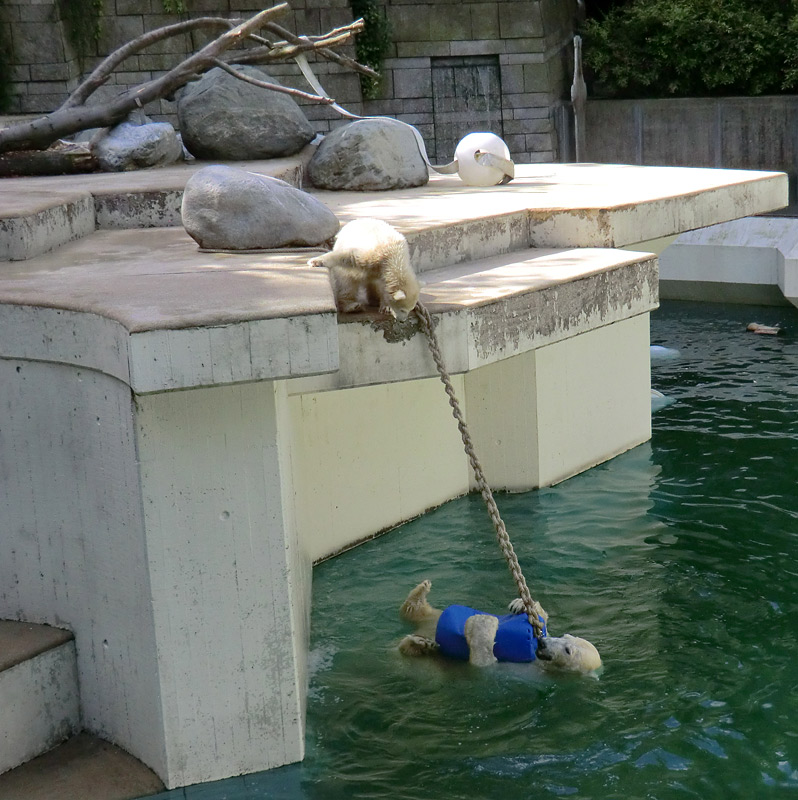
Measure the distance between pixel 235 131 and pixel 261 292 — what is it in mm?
4917

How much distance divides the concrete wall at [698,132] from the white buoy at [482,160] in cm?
890

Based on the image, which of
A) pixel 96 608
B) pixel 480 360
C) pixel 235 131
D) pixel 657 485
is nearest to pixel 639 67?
pixel 235 131

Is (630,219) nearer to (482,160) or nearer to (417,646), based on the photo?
(482,160)

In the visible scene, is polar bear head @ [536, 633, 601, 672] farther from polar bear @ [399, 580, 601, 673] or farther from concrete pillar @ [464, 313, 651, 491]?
concrete pillar @ [464, 313, 651, 491]

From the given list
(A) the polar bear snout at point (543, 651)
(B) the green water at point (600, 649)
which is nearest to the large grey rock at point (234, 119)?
(B) the green water at point (600, 649)

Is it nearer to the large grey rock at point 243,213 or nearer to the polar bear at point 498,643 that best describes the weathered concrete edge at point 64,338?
the large grey rock at point 243,213

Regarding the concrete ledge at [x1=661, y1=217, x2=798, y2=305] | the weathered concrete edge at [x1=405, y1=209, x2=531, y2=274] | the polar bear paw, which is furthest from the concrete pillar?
the concrete ledge at [x1=661, y1=217, x2=798, y2=305]

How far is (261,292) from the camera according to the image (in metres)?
4.36

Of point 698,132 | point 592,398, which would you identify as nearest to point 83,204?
point 592,398

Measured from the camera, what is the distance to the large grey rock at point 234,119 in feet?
29.1

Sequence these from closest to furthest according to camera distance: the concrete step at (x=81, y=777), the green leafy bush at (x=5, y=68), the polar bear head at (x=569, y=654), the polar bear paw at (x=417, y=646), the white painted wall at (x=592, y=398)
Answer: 1. the concrete step at (x=81, y=777)
2. the polar bear head at (x=569, y=654)
3. the polar bear paw at (x=417, y=646)
4. the white painted wall at (x=592, y=398)
5. the green leafy bush at (x=5, y=68)

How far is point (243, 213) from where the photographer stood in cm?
549

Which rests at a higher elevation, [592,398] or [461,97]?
[461,97]

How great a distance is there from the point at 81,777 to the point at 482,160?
5.93m
